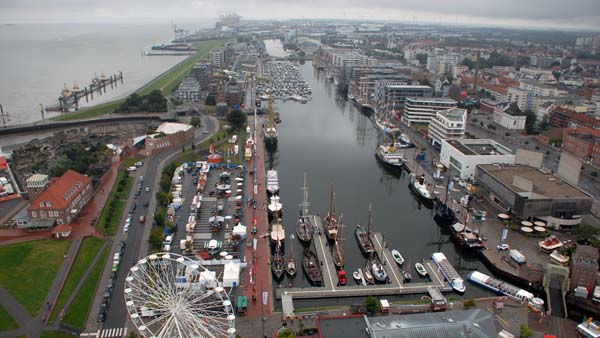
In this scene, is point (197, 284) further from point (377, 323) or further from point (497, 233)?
point (497, 233)

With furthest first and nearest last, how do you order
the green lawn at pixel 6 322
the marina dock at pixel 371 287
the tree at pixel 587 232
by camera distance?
the tree at pixel 587 232 < the marina dock at pixel 371 287 < the green lawn at pixel 6 322

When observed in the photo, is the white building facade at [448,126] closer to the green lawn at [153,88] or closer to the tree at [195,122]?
the tree at [195,122]

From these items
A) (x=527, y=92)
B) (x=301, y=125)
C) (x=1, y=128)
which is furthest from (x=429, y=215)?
(x=1, y=128)

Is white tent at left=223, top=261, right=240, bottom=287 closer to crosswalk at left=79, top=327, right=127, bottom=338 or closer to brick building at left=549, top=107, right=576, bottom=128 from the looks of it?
crosswalk at left=79, top=327, right=127, bottom=338

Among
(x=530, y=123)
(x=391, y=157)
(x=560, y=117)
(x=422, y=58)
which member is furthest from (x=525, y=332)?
(x=422, y=58)

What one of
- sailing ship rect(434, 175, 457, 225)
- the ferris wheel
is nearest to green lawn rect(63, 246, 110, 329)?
the ferris wheel

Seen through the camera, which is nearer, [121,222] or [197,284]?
[197,284]

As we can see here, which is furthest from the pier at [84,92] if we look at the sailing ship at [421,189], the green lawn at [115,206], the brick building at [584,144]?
the brick building at [584,144]
